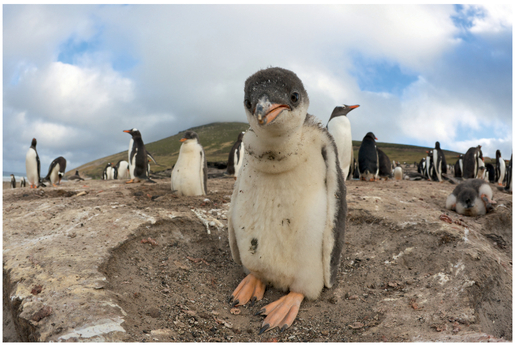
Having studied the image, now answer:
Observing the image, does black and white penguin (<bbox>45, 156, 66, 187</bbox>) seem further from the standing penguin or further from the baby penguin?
the baby penguin

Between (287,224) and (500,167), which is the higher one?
(287,224)

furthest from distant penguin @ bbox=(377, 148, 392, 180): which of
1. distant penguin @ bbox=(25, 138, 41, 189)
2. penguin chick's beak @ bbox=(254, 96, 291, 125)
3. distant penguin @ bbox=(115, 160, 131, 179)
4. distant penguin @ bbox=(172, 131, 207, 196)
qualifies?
distant penguin @ bbox=(115, 160, 131, 179)

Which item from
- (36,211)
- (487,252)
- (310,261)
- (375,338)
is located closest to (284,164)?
(310,261)

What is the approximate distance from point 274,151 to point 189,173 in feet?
14.9

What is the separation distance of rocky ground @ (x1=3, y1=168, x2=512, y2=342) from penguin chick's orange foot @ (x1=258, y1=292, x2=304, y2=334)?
0.21 ft

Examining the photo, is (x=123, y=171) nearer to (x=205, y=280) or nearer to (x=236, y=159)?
(x=236, y=159)

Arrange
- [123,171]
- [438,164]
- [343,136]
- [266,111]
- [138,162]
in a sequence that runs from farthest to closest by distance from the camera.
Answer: [123,171], [438,164], [138,162], [343,136], [266,111]

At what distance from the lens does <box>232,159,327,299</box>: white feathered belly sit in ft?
9.02

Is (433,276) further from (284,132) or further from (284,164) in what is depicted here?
(284,132)

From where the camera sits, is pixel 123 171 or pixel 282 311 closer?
pixel 282 311

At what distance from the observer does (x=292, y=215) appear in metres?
2.77

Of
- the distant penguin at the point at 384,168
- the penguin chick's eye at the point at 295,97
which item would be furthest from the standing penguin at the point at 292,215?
the distant penguin at the point at 384,168

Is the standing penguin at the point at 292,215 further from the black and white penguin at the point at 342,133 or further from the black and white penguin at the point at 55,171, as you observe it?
the black and white penguin at the point at 55,171

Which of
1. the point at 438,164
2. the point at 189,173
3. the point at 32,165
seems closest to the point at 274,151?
the point at 189,173
